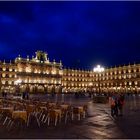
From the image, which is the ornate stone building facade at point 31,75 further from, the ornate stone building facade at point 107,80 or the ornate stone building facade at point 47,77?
the ornate stone building facade at point 107,80

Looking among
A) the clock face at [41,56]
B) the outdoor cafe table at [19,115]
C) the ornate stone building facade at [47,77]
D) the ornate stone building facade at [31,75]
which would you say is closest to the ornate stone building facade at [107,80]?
the ornate stone building facade at [47,77]

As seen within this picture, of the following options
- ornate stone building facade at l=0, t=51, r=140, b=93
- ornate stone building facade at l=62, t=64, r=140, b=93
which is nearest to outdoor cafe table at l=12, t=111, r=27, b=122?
ornate stone building facade at l=0, t=51, r=140, b=93

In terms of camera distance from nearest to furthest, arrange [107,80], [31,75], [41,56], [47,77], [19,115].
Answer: [19,115], [31,75], [47,77], [41,56], [107,80]

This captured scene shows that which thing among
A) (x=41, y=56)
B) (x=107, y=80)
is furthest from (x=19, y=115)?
(x=107, y=80)

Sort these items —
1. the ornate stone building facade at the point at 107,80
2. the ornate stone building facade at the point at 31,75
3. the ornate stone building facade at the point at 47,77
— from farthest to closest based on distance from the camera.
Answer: the ornate stone building facade at the point at 107,80 → the ornate stone building facade at the point at 47,77 → the ornate stone building facade at the point at 31,75

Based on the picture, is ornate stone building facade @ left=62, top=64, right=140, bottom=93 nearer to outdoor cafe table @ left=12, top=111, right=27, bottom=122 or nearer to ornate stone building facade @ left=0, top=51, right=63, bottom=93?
ornate stone building facade @ left=0, top=51, right=63, bottom=93

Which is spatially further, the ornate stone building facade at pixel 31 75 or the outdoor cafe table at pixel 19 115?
the ornate stone building facade at pixel 31 75

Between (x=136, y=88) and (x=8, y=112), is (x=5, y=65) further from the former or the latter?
(x=8, y=112)

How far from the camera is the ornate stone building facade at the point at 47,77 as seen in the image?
9356 centimetres

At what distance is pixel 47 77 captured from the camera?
10250 centimetres

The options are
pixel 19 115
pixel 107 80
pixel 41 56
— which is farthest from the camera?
pixel 107 80

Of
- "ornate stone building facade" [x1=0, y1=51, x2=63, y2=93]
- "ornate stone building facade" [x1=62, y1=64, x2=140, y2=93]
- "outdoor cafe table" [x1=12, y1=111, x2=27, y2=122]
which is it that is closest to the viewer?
"outdoor cafe table" [x1=12, y1=111, x2=27, y2=122]

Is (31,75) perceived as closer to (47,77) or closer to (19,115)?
(47,77)

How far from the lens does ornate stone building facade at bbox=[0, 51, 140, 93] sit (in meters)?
93.6
